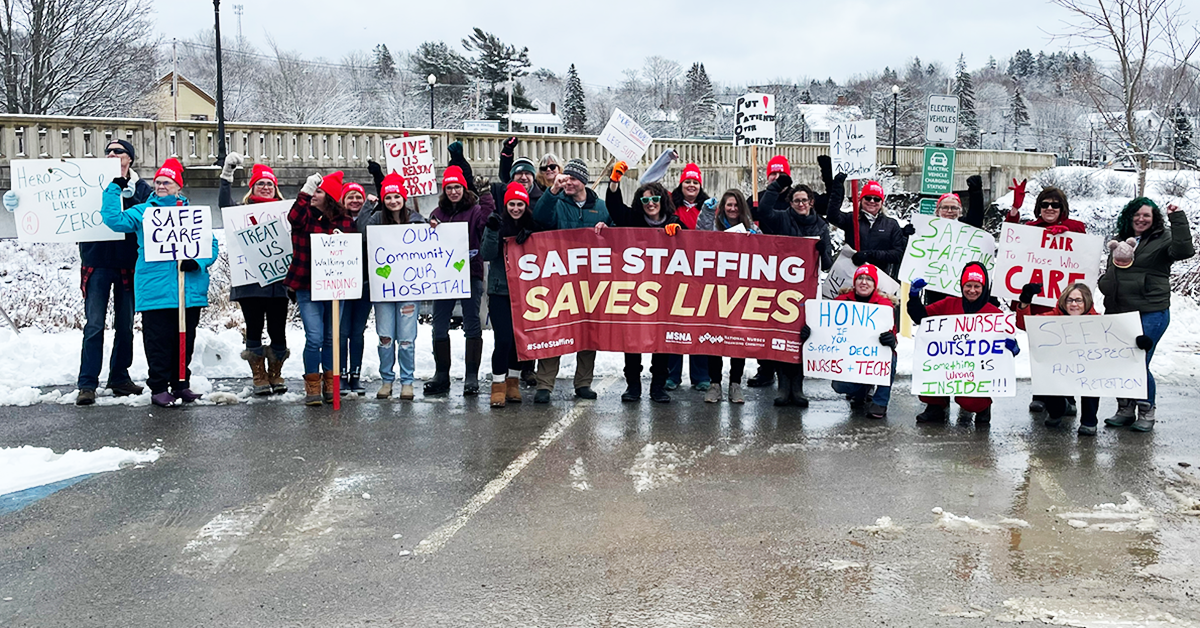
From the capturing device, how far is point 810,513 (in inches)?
249

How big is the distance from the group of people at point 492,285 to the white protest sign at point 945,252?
11.4 inches

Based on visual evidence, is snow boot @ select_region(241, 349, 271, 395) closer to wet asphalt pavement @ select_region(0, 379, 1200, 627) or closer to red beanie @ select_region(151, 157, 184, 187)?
wet asphalt pavement @ select_region(0, 379, 1200, 627)

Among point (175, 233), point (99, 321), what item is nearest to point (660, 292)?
point (175, 233)

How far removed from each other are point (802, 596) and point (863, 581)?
1.20 ft

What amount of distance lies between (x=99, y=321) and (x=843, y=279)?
6299 mm

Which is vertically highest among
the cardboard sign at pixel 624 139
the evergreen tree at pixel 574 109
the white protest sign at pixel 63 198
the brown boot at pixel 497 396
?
the evergreen tree at pixel 574 109

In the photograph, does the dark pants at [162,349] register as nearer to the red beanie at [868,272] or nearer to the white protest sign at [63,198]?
the white protest sign at [63,198]

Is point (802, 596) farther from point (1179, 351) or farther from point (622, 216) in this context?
point (1179, 351)

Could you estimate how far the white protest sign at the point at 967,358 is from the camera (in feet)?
28.2

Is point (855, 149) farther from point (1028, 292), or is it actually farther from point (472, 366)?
point (472, 366)

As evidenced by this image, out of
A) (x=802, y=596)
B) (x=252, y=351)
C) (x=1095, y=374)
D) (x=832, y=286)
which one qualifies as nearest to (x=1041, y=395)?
(x=1095, y=374)

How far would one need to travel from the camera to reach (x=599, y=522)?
20.1ft

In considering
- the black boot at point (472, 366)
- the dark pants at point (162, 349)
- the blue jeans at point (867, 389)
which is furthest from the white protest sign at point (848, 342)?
the dark pants at point (162, 349)

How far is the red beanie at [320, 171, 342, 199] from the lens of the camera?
365 inches
